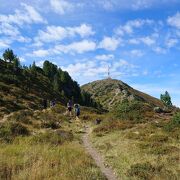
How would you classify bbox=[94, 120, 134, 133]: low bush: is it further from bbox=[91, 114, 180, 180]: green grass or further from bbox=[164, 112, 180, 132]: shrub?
bbox=[164, 112, 180, 132]: shrub

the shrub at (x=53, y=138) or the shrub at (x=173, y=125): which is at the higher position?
the shrub at (x=173, y=125)

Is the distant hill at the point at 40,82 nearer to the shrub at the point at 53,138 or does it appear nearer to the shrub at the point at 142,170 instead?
the shrub at the point at 53,138

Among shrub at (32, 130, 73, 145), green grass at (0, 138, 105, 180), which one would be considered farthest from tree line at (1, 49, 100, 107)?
green grass at (0, 138, 105, 180)

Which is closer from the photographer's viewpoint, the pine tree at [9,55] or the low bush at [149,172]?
the low bush at [149,172]

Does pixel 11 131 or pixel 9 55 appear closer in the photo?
pixel 11 131

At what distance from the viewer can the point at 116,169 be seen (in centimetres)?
1346

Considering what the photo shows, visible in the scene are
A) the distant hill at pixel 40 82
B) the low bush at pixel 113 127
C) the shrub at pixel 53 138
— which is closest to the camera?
the shrub at pixel 53 138

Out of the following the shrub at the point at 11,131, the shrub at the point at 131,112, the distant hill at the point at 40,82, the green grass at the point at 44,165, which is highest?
the distant hill at the point at 40,82

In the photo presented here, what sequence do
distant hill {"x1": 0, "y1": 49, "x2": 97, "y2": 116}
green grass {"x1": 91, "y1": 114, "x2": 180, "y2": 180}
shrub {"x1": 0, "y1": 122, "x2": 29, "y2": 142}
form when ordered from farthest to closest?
1. distant hill {"x1": 0, "y1": 49, "x2": 97, "y2": 116}
2. shrub {"x1": 0, "y1": 122, "x2": 29, "y2": 142}
3. green grass {"x1": 91, "y1": 114, "x2": 180, "y2": 180}

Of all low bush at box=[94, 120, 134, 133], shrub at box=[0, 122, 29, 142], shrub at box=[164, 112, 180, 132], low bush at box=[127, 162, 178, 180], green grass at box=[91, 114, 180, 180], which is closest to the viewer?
low bush at box=[127, 162, 178, 180]

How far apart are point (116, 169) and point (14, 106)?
4566cm

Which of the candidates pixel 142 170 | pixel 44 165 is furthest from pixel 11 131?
pixel 142 170

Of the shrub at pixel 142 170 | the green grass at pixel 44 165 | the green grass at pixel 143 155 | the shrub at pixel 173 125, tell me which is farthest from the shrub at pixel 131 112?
the shrub at pixel 142 170

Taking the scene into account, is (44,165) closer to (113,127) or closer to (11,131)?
(11,131)
